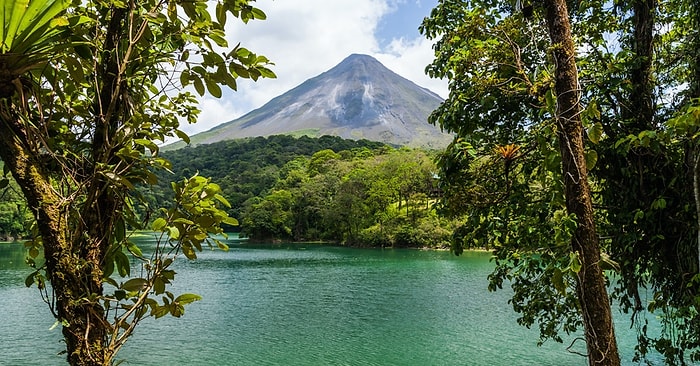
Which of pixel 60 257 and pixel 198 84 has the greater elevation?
pixel 198 84

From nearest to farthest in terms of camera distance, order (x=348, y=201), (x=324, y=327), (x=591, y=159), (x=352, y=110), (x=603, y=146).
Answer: (x=591, y=159) → (x=603, y=146) → (x=324, y=327) → (x=348, y=201) → (x=352, y=110)

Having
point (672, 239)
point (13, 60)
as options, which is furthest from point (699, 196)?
point (13, 60)

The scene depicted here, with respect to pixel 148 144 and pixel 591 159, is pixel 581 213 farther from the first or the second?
pixel 148 144

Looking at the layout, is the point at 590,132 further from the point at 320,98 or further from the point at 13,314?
the point at 320,98

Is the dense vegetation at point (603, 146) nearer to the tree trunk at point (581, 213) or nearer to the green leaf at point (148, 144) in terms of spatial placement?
the tree trunk at point (581, 213)

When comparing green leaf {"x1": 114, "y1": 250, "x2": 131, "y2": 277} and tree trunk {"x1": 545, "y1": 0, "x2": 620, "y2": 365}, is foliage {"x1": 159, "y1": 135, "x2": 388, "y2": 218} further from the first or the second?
green leaf {"x1": 114, "y1": 250, "x2": 131, "y2": 277}

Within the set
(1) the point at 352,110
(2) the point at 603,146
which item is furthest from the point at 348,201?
(1) the point at 352,110
